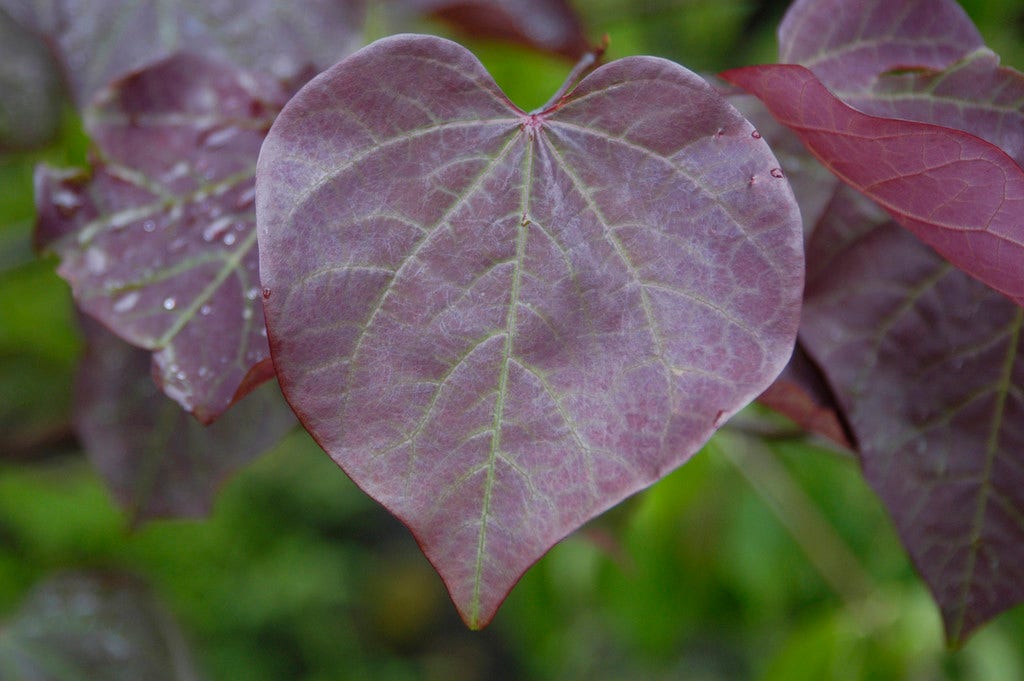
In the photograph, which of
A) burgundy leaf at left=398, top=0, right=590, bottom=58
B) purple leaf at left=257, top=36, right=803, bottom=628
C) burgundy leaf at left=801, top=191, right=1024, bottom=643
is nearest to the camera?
purple leaf at left=257, top=36, right=803, bottom=628

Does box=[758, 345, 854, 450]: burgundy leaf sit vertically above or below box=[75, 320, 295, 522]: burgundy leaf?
above

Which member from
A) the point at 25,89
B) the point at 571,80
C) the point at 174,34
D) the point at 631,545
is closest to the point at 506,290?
the point at 571,80

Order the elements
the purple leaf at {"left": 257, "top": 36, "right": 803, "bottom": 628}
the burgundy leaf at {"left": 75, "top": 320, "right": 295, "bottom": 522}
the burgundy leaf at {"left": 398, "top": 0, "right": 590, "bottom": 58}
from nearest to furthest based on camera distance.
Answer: the purple leaf at {"left": 257, "top": 36, "right": 803, "bottom": 628}
the burgundy leaf at {"left": 75, "top": 320, "right": 295, "bottom": 522}
the burgundy leaf at {"left": 398, "top": 0, "right": 590, "bottom": 58}

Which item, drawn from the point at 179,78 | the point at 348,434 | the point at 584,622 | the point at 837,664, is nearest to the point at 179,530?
the point at 584,622

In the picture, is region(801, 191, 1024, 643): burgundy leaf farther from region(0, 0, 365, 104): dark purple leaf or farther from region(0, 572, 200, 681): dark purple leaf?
region(0, 572, 200, 681): dark purple leaf

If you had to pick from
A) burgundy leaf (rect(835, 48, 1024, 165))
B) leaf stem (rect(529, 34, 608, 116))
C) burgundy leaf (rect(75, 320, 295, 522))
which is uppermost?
leaf stem (rect(529, 34, 608, 116))

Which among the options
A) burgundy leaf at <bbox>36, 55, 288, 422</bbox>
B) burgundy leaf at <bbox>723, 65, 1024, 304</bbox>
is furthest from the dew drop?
burgundy leaf at <bbox>723, 65, 1024, 304</bbox>

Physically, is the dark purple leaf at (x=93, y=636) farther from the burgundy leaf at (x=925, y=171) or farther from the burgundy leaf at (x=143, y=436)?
the burgundy leaf at (x=925, y=171)

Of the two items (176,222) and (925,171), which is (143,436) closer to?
(176,222)

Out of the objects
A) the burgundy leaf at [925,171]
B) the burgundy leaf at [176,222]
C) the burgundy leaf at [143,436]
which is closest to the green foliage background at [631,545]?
the burgundy leaf at [143,436]
